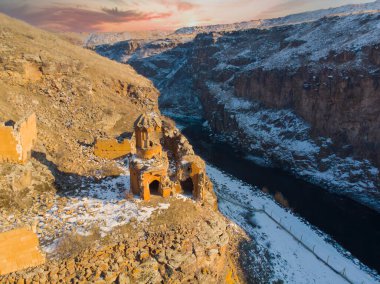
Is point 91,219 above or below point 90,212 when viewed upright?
below

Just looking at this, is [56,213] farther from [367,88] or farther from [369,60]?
[369,60]

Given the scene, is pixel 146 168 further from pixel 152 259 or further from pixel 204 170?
pixel 204 170

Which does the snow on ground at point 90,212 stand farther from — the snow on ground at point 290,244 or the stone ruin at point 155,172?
the snow on ground at point 290,244

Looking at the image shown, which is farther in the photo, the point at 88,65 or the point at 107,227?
the point at 88,65

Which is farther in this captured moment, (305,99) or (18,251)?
(305,99)

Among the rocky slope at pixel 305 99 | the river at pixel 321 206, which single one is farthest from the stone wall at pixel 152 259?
the rocky slope at pixel 305 99

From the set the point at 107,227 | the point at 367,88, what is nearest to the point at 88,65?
the point at 107,227

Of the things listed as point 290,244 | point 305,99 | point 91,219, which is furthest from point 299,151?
point 91,219

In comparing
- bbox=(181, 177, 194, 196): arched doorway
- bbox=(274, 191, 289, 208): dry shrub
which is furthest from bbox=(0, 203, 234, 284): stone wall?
bbox=(274, 191, 289, 208): dry shrub
